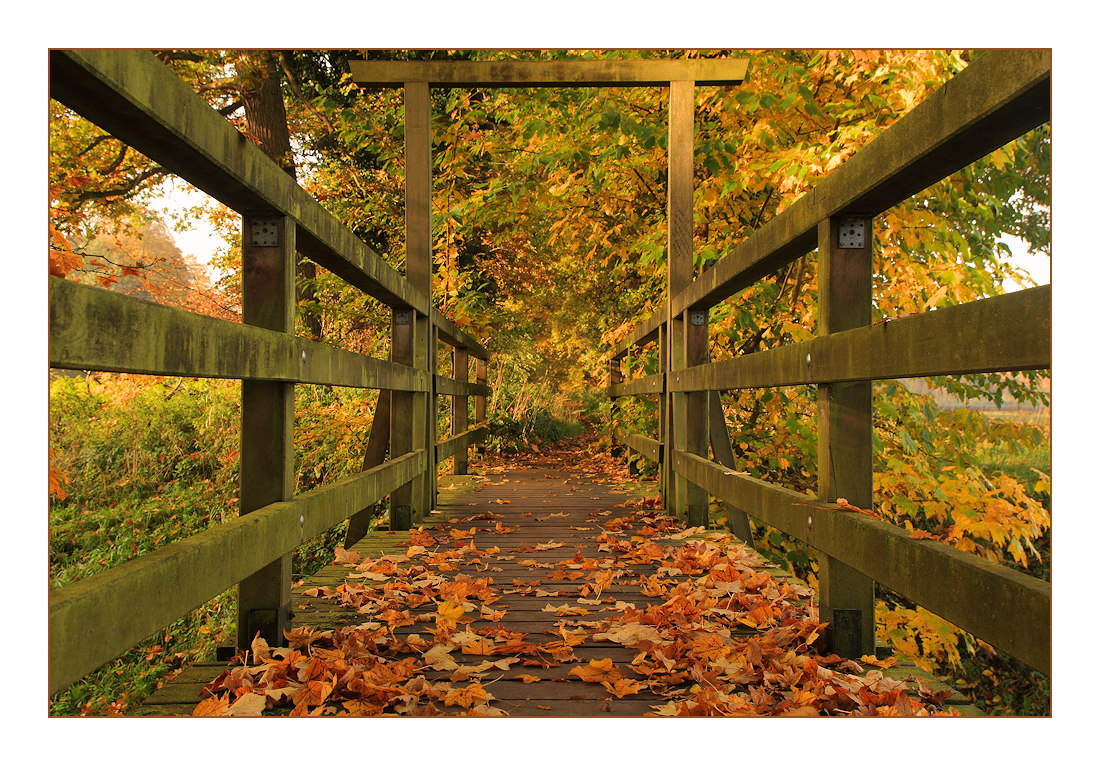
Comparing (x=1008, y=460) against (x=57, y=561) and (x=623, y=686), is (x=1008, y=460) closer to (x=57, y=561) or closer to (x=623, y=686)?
(x=623, y=686)

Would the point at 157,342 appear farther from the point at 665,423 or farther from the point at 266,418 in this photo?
the point at 665,423

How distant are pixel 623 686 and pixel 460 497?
Answer: 3785 mm

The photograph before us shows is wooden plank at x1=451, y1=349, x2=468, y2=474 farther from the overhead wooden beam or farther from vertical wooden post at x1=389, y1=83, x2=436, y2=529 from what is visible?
vertical wooden post at x1=389, y1=83, x2=436, y2=529

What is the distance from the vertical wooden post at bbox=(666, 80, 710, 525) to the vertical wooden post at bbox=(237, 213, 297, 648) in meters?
2.50

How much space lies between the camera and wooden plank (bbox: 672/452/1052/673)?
42.8 inches

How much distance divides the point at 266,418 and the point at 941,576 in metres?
1.56

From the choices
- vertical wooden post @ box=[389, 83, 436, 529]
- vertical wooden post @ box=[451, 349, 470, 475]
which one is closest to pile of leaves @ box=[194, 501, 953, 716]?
vertical wooden post @ box=[389, 83, 436, 529]

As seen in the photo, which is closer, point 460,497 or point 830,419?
point 830,419

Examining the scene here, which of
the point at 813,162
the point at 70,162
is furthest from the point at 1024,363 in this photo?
the point at 70,162

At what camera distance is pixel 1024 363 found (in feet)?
3.48

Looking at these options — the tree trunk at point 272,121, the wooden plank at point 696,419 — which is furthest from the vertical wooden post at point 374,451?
the tree trunk at point 272,121

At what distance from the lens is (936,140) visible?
135 centimetres

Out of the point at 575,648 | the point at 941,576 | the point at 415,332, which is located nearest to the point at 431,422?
the point at 415,332

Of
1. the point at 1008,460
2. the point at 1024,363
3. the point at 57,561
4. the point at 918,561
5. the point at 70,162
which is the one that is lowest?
the point at 57,561
